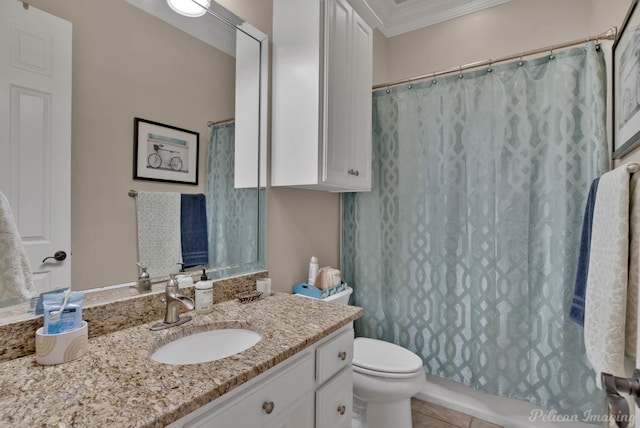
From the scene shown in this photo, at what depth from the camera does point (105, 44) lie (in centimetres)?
102

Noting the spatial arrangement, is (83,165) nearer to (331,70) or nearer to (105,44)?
(105,44)

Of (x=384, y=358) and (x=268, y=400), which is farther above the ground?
(x=268, y=400)

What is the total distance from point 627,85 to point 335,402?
160cm

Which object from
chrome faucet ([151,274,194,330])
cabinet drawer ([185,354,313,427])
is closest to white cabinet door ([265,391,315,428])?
cabinet drawer ([185,354,313,427])

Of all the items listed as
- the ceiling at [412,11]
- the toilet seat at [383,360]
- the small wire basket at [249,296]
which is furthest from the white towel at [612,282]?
the ceiling at [412,11]

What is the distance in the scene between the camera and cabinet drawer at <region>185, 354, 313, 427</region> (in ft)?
2.44

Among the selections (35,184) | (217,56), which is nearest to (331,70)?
(217,56)

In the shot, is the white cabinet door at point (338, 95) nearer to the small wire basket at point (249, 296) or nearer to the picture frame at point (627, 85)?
the small wire basket at point (249, 296)

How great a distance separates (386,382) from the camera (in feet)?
5.02

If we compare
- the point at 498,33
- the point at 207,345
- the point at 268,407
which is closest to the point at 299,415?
the point at 268,407

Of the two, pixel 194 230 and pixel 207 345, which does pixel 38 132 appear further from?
pixel 207 345

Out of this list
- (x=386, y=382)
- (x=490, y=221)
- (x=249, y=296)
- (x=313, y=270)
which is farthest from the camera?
(x=313, y=270)

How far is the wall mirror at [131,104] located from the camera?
0.98 metres

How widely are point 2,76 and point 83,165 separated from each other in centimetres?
28
